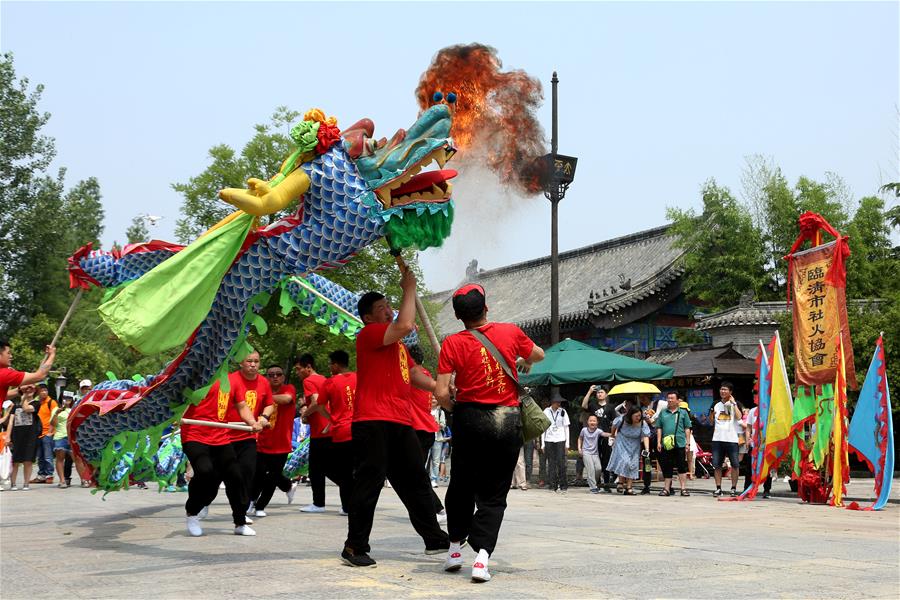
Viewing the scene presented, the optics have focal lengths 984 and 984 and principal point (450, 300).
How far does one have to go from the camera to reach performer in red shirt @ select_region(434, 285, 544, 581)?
5.98 meters

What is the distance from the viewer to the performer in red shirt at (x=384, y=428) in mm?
6312

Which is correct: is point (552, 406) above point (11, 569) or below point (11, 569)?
above

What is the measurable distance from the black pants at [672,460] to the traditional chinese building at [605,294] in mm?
12923

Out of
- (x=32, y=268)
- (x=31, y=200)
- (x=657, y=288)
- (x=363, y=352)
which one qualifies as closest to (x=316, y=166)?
(x=363, y=352)

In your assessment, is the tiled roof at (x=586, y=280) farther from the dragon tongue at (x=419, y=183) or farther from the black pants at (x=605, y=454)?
the dragon tongue at (x=419, y=183)

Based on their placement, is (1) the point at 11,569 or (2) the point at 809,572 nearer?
(2) the point at 809,572

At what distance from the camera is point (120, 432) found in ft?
27.1

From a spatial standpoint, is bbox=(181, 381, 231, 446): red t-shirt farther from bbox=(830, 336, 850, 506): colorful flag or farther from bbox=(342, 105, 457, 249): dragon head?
bbox=(830, 336, 850, 506): colorful flag

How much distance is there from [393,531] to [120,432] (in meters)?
2.47

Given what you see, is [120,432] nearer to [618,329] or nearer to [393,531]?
[393,531]

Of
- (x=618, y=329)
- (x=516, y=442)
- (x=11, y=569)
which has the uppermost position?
(x=618, y=329)

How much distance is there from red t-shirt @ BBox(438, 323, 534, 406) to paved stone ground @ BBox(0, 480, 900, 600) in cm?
107

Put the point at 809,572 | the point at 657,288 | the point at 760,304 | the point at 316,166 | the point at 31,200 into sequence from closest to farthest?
the point at 809,572 → the point at 316,166 → the point at 760,304 → the point at 657,288 → the point at 31,200

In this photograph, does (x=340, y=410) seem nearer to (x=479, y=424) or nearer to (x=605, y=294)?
(x=479, y=424)
